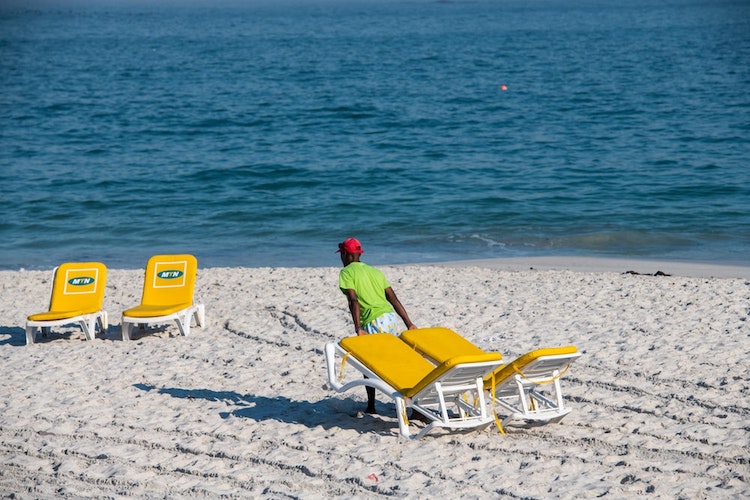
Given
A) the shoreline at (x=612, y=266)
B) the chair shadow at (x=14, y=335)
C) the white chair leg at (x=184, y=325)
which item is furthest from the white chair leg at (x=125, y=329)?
the shoreline at (x=612, y=266)

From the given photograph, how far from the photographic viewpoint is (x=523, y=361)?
649 cm

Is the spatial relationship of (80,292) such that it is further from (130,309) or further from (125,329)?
(125,329)

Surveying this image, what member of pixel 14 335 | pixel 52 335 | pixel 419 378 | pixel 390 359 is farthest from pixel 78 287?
pixel 419 378

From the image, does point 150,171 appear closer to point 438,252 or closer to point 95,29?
point 438,252

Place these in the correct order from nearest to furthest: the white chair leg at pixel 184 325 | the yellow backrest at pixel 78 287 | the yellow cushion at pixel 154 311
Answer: the yellow cushion at pixel 154 311, the white chair leg at pixel 184 325, the yellow backrest at pixel 78 287

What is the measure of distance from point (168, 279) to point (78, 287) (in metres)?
1.03

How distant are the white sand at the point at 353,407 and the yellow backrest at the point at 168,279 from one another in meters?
0.50

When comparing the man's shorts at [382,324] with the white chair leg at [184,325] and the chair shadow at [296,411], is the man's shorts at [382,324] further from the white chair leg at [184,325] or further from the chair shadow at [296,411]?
the white chair leg at [184,325]

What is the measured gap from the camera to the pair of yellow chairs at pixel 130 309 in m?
10.3

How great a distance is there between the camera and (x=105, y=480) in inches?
245

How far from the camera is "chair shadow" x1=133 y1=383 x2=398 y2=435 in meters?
7.22

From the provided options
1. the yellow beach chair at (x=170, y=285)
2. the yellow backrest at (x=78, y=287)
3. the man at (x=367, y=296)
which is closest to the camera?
the man at (x=367, y=296)

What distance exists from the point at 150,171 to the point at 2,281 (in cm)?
1176

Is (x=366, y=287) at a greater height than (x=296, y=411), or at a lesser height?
greater
